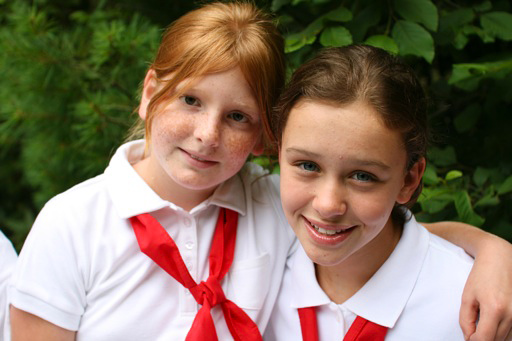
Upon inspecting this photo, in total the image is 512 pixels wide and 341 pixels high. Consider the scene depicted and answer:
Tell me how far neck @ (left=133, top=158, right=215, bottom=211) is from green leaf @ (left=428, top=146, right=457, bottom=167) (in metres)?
0.89

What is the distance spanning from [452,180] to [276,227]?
684 millimetres

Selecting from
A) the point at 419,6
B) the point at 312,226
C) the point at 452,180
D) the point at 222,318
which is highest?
the point at 419,6

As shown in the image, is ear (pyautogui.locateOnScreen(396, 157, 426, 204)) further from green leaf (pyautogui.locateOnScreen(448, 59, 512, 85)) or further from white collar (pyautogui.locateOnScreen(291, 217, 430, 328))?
green leaf (pyautogui.locateOnScreen(448, 59, 512, 85))

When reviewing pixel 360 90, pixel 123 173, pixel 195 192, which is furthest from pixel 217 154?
pixel 360 90

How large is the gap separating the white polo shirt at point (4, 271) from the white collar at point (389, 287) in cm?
93

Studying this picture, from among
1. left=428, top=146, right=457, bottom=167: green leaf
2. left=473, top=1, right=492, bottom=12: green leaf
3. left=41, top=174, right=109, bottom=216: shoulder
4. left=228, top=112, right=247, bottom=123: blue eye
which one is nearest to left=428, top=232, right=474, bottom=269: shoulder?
left=428, top=146, right=457, bottom=167: green leaf

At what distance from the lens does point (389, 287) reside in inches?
72.0

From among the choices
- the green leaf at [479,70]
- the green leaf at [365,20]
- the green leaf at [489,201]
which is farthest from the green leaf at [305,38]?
the green leaf at [489,201]

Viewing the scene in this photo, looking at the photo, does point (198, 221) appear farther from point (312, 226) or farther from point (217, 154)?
point (312, 226)

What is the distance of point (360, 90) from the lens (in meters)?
1.63

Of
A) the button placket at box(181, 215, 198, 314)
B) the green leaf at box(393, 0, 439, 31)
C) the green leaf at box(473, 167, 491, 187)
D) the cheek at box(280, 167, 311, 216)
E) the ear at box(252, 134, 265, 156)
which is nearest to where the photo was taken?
the cheek at box(280, 167, 311, 216)

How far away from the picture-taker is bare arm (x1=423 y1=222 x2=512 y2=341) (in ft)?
5.25

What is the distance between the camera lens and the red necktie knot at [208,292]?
1.89 metres

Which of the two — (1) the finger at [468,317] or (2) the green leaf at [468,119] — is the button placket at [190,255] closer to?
(1) the finger at [468,317]
